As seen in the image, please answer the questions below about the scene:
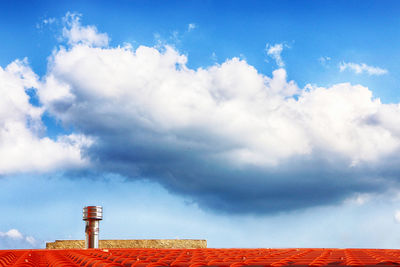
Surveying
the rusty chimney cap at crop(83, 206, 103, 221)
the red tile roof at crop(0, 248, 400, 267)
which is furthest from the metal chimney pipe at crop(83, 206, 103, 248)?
the red tile roof at crop(0, 248, 400, 267)

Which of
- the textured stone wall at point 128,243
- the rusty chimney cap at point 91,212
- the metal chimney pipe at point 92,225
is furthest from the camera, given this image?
the textured stone wall at point 128,243

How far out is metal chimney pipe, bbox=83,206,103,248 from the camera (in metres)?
22.0

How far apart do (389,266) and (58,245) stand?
2639cm

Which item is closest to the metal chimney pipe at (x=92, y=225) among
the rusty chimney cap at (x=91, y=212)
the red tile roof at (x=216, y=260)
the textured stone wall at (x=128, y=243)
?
the rusty chimney cap at (x=91, y=212)

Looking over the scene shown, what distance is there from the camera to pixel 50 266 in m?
9.62

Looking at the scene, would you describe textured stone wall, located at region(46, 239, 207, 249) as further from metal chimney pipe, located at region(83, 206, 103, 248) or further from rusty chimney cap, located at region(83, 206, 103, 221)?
rusty chimney cap, located at region(83, 206, 103, 221)

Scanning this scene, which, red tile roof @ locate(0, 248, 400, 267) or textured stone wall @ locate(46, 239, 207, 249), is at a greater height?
textured stone wall @ locate(46, 239, 207, 249)

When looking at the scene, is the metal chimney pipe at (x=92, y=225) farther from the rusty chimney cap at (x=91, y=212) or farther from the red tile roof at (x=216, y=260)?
the red tile roof at (x=216, y=260)

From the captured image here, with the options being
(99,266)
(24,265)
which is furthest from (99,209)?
(99,266)

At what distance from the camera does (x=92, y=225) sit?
2216cm

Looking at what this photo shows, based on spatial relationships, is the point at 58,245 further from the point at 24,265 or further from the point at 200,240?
the point at 24,265

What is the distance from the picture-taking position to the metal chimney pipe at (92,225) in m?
22.0

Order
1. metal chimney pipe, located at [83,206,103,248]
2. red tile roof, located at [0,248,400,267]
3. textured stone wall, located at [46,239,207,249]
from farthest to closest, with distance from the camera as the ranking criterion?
textured stone wall, located at [46,239,207,249]
metal chimney pipe, located at [83,206,103,248]
red tile roof, located at [0,248,400,267]

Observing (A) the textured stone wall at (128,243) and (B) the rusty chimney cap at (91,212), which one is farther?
(A) the textured stone wall at (128,243)
